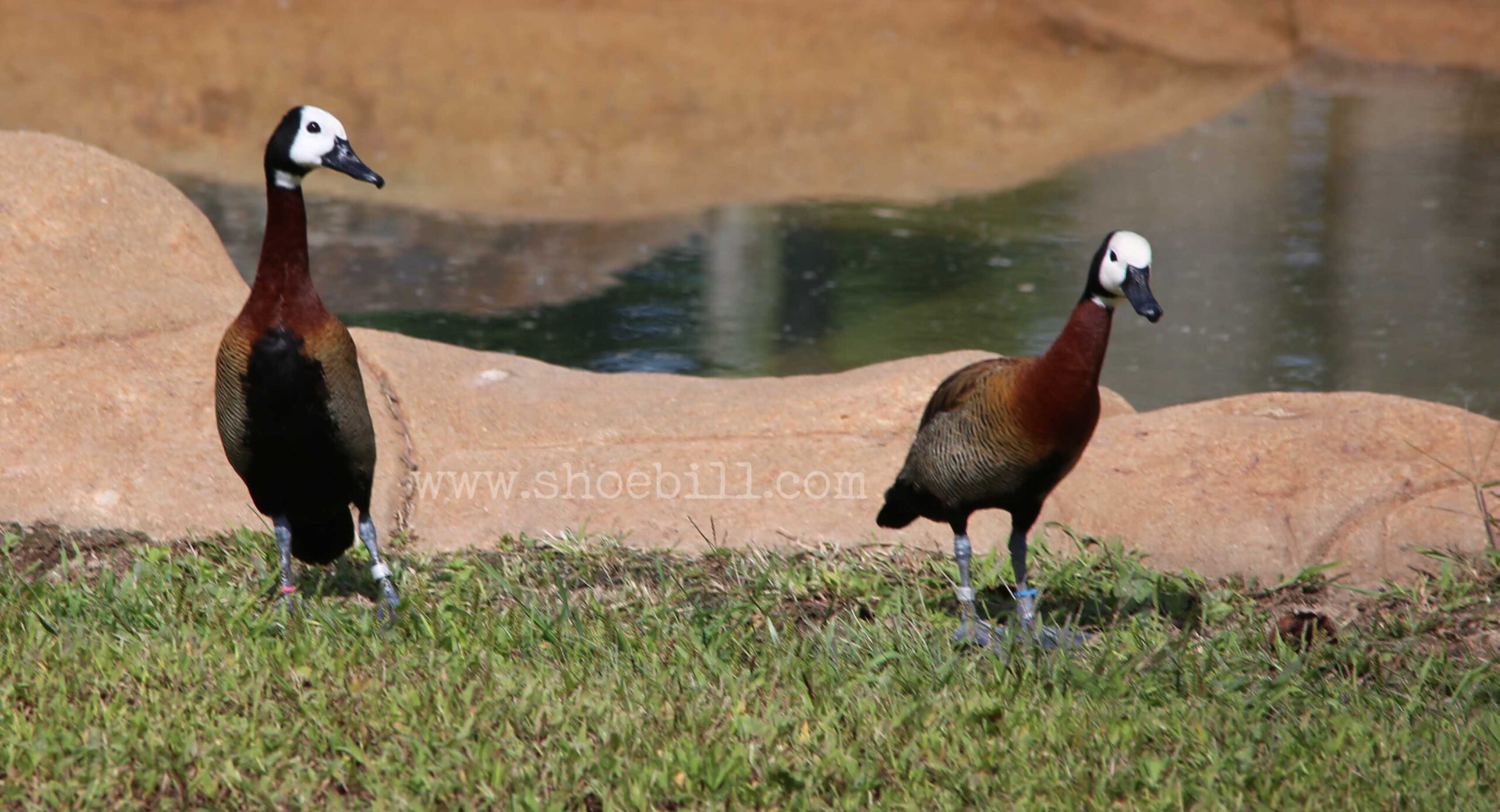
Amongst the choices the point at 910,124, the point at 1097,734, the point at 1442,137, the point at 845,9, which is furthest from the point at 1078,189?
the point at 1097,734

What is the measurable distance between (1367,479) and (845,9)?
40.5ft

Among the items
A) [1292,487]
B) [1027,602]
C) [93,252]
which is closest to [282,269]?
[1027,602]

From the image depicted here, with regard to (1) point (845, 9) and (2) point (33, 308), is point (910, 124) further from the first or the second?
(2) point (33, 308)

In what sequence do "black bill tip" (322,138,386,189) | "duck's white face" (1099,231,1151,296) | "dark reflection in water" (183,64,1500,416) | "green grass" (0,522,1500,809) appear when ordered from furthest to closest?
1. "dark reflection in water" (183,64,1500,416)
2. "black bill tip" (322,138,386,189)
3. "duck's white face" (1099,231,1151,296)
4. "green grass" (0,522,1500,809)

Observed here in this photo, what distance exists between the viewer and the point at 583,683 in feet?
11.8

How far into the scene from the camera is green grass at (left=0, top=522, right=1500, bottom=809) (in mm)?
3166

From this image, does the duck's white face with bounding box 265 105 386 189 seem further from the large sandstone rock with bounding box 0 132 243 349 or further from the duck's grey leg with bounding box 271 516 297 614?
the large sandstone rock with bounding box 0 132 243 349

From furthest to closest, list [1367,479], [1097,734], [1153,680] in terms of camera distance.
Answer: [1367,479]
[1153,680]
[1097,734]

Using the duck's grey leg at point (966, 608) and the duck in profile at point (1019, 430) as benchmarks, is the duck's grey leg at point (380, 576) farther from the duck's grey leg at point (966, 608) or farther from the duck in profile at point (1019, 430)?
the duck's grey leg at point (966, 608)

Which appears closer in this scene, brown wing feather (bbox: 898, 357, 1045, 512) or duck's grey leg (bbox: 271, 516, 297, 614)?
brown wing feather (bbox: 898, 357, 1045, 512)

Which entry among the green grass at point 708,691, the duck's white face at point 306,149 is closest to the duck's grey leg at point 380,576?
the green grass at point 708,691

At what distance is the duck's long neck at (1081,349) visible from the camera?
11.8 feet

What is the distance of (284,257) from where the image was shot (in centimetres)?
370

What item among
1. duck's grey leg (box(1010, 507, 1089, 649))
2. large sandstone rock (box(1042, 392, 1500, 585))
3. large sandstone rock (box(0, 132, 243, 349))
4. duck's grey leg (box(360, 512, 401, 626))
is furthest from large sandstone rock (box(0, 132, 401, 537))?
large sandstone rock (box(1042, 392, 1500, 585))
